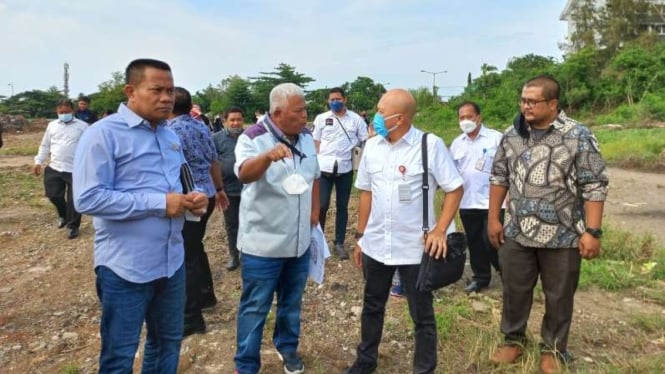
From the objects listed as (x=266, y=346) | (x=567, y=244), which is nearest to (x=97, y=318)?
(x=266, y=346)

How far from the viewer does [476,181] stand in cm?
430

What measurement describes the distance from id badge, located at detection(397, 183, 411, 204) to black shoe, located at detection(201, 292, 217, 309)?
6.63 ft

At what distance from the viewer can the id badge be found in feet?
9.29

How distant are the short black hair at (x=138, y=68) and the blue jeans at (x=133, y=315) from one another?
811 millimetres

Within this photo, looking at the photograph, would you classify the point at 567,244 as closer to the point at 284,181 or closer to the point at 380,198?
the point at 380,198

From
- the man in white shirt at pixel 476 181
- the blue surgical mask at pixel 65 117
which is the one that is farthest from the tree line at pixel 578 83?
the man in white shirt at pixel 476 181

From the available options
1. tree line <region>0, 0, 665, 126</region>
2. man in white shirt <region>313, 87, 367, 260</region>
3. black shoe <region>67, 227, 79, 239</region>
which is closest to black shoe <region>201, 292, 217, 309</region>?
man in white shirt <region>313, 87, 367, 260</region>

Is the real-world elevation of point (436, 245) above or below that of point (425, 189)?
below

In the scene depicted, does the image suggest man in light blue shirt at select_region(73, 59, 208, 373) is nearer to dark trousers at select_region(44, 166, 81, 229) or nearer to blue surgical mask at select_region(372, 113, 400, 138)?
blue surgical mask at select_region(372, 113, 400, 138)

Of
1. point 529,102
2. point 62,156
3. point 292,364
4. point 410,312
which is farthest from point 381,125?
point 62,156

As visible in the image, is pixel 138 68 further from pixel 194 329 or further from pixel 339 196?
pixel 339 196

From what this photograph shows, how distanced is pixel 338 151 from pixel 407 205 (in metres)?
2.68

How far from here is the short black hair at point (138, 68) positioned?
87.3 inches

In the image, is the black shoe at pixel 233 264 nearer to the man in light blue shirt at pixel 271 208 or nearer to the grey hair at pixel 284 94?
the man in light blue shirt at pixel 271 208
